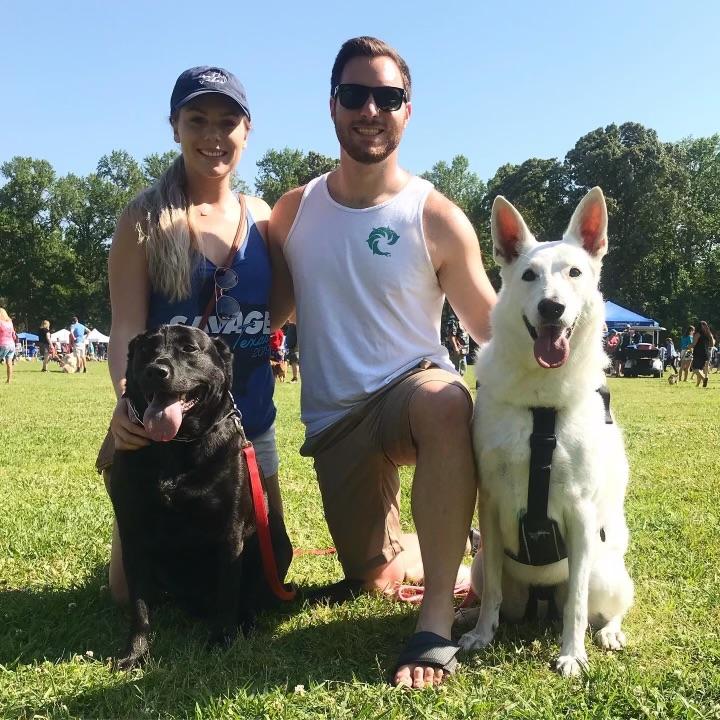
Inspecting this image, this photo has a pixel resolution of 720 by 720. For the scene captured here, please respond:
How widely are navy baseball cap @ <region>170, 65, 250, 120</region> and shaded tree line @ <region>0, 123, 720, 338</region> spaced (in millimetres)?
36986

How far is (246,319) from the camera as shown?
3.30 metres

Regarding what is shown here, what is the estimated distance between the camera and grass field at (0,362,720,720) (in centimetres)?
218

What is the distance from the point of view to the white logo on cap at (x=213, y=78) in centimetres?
314

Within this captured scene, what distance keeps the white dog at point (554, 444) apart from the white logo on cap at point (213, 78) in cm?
141

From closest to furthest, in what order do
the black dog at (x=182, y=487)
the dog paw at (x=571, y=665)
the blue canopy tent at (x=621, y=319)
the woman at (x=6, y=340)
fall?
1. the dog paw at (x=571, y=665)
2. the black dog at (x=182, y=487)
3. the woman at (x=6, y=340)
4. the blue canopy tent at (x=621, y=319)

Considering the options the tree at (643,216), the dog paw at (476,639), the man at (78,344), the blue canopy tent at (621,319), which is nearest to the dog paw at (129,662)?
the dog paw at (476,639)

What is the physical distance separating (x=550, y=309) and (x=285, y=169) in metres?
64.1

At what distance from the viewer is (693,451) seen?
7348 millimetres

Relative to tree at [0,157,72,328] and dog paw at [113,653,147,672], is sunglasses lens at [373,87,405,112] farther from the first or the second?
tree at [0,157,72,328]

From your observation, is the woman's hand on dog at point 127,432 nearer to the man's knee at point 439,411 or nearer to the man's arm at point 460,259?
the man's knee at point 439,411

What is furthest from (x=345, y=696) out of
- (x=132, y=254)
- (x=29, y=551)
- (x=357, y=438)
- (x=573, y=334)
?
(x=29, y=551)

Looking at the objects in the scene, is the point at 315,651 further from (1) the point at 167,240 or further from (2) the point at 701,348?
(2) the point at 701,348

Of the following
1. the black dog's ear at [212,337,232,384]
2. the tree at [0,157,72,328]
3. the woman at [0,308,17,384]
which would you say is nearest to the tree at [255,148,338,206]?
the tree at [0,157,72,328]

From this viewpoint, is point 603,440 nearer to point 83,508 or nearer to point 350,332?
point 350,332
